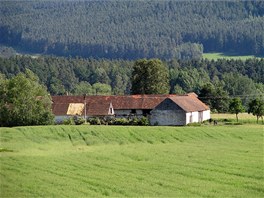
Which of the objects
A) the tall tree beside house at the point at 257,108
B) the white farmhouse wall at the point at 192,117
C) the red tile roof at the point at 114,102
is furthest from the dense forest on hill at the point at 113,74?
the white farmhouse wall at the point at 192,117

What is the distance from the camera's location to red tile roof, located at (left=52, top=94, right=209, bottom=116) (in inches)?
3194

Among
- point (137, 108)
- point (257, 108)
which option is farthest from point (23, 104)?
point (257, 108)

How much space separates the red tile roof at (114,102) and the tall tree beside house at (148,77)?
11.9 meters

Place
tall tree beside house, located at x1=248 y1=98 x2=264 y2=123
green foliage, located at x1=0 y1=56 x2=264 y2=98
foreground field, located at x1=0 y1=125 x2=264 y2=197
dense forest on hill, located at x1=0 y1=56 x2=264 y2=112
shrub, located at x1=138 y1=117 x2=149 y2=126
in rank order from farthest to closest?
dense forest on hill, located at x1=0 y1=56 x2=264 y2=112 → green foliage, located at x1=0 y1=56 x2=264 y2=98 → tall tree beside house, located at x1=248 y1=98 x2=264 y2=123 → shrub, located at x1=138 y1=117 x2=149 y2=126 → foreground field, located at x1=0 y1=125 x2=264 y2=197

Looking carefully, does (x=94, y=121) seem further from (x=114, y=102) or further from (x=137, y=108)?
(x=114, y=102)

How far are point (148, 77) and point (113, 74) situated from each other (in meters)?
79.0

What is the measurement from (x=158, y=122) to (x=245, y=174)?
48094mm

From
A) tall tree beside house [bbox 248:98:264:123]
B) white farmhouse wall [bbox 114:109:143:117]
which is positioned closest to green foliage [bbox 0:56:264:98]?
white farmhouse wall [bbox 114:109:143:117]

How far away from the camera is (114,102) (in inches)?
3356

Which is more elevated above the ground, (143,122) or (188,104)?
(188,104)

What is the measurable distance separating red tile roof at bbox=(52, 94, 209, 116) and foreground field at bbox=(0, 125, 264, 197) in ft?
84.3

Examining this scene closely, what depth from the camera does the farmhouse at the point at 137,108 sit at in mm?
77625

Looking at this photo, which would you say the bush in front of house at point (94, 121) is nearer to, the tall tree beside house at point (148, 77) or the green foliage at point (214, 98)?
the tall tree beside house at point (148, 77)

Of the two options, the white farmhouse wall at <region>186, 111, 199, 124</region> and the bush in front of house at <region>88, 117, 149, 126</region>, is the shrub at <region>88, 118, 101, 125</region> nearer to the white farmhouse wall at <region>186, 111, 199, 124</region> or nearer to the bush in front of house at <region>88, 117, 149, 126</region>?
the bush in front of house at <region>88, 117, 149, 126</region>
